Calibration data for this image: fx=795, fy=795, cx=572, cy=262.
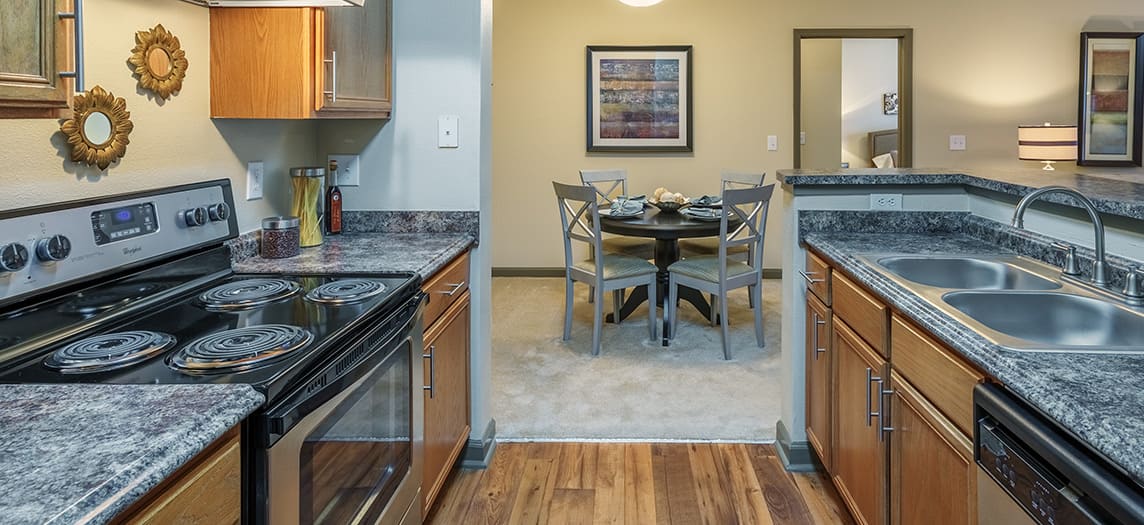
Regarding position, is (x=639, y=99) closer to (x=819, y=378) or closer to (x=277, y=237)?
(x=819, y=378)

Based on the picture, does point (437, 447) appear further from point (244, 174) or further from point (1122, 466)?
point (1122, 466)

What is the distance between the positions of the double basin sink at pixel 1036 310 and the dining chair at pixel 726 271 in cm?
185

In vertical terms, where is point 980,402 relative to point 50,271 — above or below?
below

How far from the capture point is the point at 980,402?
1242mm

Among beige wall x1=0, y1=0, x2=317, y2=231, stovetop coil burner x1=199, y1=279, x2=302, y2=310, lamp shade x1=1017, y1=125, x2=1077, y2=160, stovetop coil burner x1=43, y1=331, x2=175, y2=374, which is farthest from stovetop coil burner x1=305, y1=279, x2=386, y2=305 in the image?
lamp shade x1=1017, y1=125, x2=1077, y2=160

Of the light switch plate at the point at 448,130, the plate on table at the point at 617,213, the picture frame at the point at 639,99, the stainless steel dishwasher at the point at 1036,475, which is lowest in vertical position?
the stainless steel dishwasher at the point at 1036,475

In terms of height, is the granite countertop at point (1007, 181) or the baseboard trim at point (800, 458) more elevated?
the granite countertop at point (1007, 181)

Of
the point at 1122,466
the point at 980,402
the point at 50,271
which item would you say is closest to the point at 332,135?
the point at 50,271

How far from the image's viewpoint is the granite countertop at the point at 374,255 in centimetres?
204

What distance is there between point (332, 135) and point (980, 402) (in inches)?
83.9

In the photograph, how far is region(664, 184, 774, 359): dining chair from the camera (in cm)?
389

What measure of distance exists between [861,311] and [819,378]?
0.54 m

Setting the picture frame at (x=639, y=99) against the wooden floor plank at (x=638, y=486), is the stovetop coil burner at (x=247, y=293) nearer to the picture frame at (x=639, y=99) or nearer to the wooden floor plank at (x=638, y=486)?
the wooden floor plank at (x=638, y=486)

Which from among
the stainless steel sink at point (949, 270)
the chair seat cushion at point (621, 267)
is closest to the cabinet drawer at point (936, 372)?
the stainless steel sink at point (949, 270)
